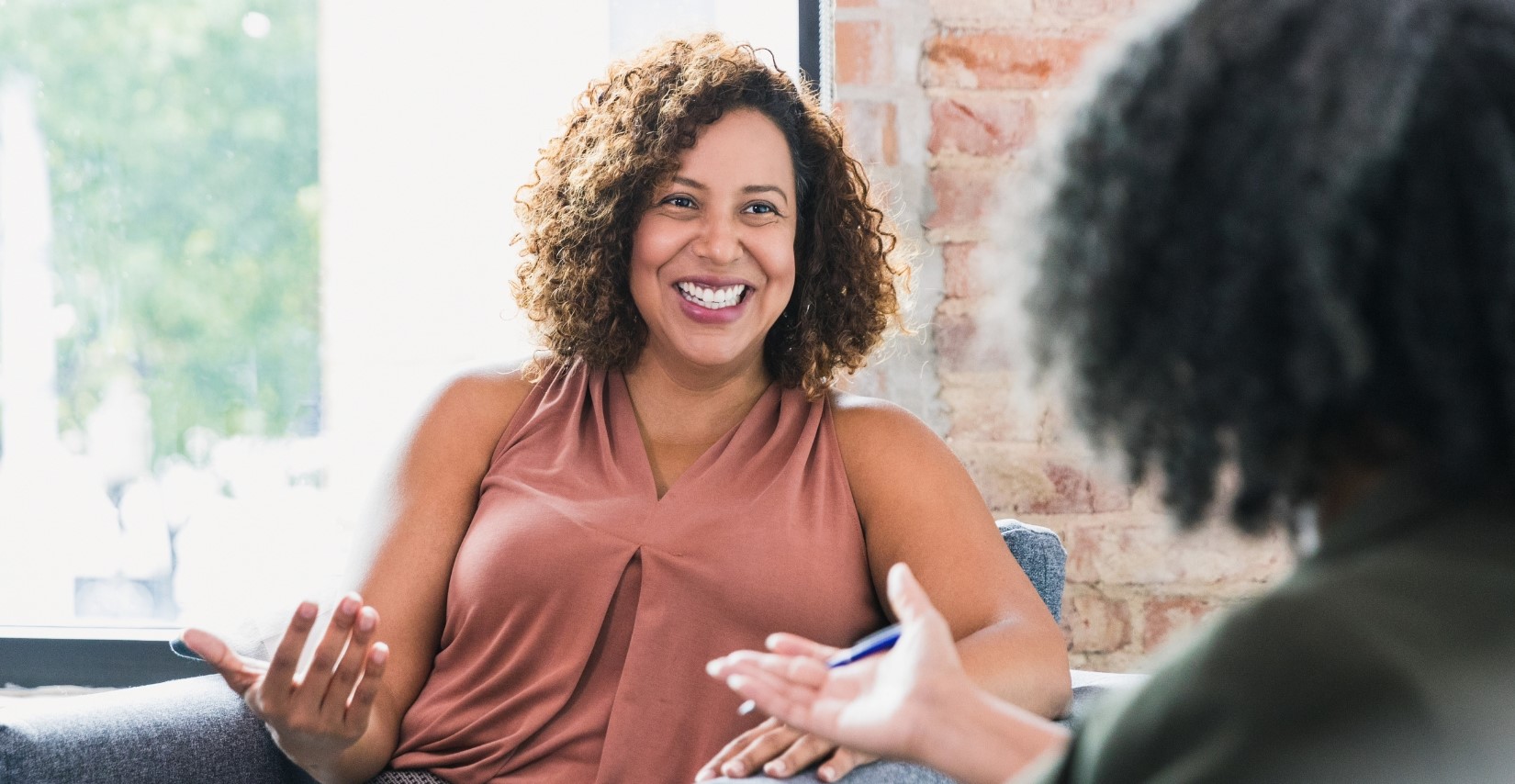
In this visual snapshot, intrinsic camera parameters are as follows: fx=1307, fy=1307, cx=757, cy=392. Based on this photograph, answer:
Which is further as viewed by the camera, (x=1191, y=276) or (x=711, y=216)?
(x=711, y=216)

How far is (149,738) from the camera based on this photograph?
124 cm

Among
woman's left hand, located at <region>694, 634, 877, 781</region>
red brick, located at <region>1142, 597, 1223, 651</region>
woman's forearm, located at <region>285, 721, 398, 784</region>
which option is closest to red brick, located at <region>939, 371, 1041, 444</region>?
red brick, located at <region>1142, 597, 1223, 651</region>

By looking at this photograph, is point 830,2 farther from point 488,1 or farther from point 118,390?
point 118,390

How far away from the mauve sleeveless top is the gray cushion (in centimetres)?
18

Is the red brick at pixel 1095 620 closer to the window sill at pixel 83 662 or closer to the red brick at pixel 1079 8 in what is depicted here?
the red brick at pixel 1079 8

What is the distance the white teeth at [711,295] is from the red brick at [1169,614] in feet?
2.38

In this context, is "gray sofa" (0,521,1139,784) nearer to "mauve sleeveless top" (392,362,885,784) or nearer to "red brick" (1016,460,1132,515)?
"mauve sleeveless top" (392,362,885,784)

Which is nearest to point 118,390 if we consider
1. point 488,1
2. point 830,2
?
point 488,1

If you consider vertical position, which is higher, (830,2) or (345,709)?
(830,2)

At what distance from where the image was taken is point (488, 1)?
2047 millimetres

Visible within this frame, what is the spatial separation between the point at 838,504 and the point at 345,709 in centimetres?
57

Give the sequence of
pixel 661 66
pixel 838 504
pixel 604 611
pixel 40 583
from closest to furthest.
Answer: pixel 604 611
pixel 838 504
pixel 661 66
pixel 40 583

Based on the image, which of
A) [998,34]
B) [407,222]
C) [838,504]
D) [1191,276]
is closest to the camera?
→ [1191,276]

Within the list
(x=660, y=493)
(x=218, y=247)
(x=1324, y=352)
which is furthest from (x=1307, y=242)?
(x=218, y=247)
